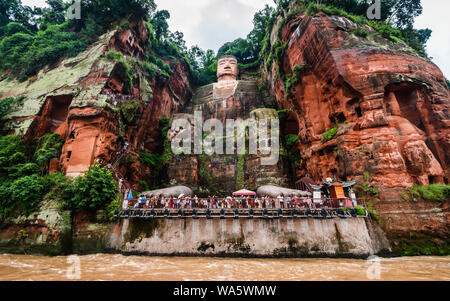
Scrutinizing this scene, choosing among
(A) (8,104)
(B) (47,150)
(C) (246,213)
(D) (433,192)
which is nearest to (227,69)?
(A) (8,104)

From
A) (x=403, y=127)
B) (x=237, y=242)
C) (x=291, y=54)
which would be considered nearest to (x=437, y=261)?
(x=403, y=127)

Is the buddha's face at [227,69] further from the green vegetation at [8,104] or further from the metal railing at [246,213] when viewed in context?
the metal railing at [246,213]

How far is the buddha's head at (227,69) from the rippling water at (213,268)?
34.7 metres

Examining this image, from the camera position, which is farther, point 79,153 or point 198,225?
point 79,153

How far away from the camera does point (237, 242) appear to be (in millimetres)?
12703

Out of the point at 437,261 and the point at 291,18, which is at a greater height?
the point at 291,18

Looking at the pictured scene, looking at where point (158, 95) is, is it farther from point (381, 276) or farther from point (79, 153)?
point (381, 276)

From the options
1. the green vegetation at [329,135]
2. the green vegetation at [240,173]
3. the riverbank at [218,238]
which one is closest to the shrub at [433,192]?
the riverbank at [218,238]

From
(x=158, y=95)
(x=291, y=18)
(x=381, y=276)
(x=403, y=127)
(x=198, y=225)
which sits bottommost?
(x=381, y=276)

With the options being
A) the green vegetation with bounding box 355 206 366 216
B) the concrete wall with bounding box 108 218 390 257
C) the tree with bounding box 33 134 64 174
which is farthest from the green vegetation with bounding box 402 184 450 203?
the tree with bounding box 33 134 64 174

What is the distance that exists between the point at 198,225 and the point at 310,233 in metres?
6.84

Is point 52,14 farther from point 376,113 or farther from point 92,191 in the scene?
point 376,113

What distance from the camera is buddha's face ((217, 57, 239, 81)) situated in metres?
40.2

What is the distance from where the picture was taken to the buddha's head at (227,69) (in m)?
40.2
